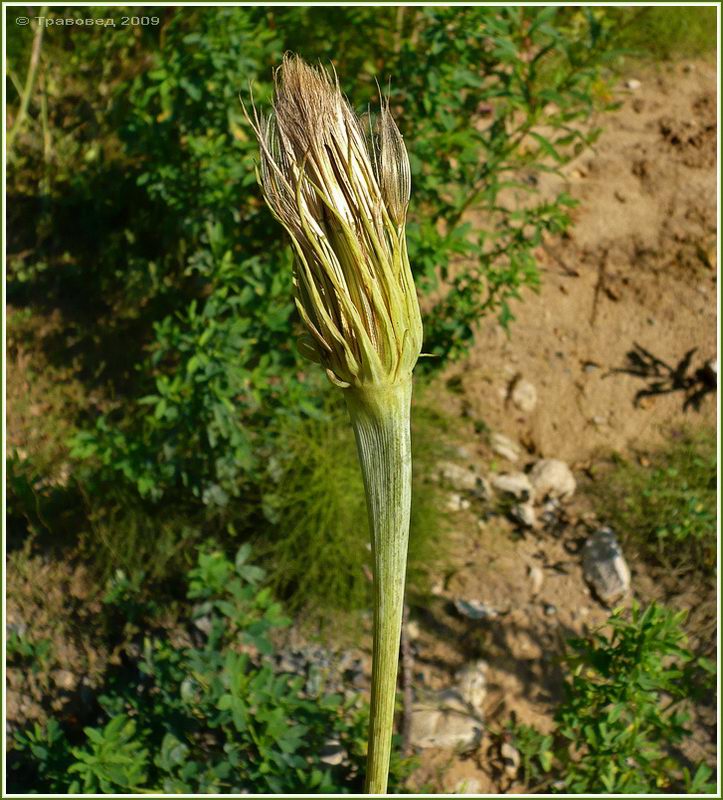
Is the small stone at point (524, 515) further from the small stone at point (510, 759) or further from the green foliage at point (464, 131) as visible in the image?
the small stone at point (510, 759)

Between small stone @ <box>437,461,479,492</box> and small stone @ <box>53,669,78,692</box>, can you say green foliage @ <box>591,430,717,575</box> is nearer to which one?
small stone @ <box>437,461,479,492</box>

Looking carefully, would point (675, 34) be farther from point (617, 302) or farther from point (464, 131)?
point (464, 131)

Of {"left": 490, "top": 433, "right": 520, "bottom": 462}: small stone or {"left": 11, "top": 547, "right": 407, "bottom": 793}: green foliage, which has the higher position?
{"left": 490, "top": 433, "right": 520, "bottom": 462}: small stone

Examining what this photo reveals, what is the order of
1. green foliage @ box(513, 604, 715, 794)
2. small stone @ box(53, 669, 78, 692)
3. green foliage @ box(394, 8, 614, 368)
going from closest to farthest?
green foliage @ box(513, 604, 715, 794)
green foliage @ box(394, 8, 614, 368)
small stone @ box(53, 669, 78, 692)

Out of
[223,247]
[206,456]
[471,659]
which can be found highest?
[223,247]

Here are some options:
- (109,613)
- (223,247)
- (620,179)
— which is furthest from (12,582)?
(620,179)

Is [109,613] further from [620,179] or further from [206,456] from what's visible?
[620,179]

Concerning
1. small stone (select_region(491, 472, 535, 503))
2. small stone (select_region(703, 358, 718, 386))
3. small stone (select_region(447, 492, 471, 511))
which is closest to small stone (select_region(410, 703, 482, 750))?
small stone (select_region(447, 492, 471, 511))

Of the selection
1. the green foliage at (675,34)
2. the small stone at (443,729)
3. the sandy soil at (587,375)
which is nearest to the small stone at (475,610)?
the sandy soil at (587,375)

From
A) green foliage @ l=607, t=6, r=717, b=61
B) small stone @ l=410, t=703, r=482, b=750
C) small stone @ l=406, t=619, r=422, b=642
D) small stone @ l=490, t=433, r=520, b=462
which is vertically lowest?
small stone @ l=410, t=703, r=482, b=750
